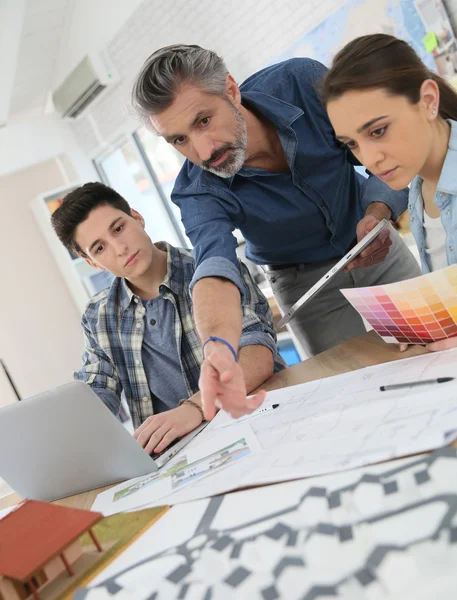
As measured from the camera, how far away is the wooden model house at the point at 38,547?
2.28ft

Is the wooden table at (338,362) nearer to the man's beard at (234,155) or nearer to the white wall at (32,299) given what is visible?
the man's beard at (234,155)

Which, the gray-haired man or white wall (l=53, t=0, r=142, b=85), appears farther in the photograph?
white wall (l=53, t=0, r=142, b=85)

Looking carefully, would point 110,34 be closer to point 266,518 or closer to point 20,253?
point 20,253

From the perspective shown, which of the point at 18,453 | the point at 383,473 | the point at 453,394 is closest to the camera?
the point at 383,473

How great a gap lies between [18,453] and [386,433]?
67 cm

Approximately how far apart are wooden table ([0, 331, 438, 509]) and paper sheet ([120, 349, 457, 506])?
5 centimetres

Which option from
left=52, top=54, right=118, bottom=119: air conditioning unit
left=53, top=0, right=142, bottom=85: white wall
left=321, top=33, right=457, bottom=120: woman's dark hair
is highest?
left=53, top=0, right=142, bottom=85: white wall

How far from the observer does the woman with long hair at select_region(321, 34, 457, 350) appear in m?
1.11

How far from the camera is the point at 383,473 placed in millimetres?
633

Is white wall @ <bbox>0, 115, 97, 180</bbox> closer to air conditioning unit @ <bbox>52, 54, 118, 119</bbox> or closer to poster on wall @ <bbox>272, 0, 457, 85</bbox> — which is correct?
air conditioning unit @ <bbox>52, 54, 118, 119</bbox>

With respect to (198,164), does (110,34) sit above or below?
above

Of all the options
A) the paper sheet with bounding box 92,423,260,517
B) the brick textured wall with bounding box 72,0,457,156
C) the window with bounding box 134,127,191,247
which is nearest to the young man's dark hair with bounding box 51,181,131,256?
the paper sheet with bounding box 92,423,260,517

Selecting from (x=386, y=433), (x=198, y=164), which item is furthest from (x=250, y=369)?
(x=386, y=433)

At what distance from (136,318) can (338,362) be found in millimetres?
743
